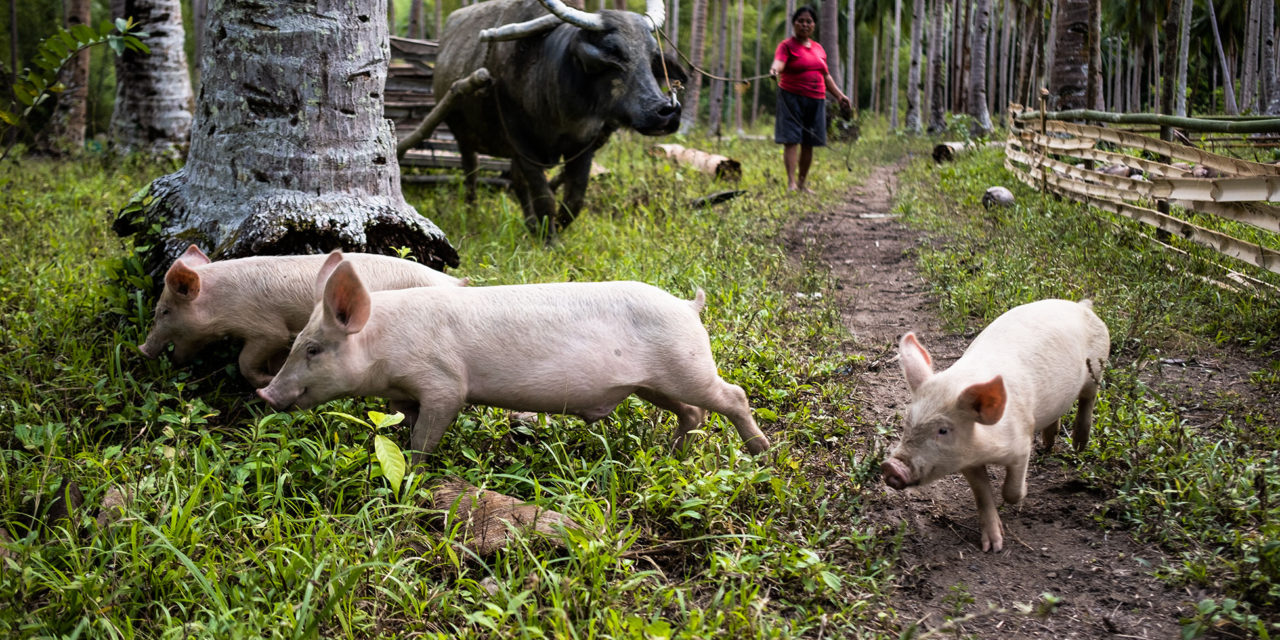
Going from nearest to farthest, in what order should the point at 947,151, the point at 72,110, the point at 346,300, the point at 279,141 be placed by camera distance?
1. the point at 346,300
2. the point at 279,141
3. the point at 72,110
4. the point at 947,151

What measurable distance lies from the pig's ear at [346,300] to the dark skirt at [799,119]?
25.8 ft

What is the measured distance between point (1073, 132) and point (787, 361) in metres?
5.58

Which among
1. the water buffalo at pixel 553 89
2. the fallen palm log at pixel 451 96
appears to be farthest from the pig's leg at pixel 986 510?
the fallen palm log at pixel 451 96

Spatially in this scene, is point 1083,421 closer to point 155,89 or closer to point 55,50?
point 55,50

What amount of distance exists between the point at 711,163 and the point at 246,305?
27.8 ft

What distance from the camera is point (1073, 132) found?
28.6 ft

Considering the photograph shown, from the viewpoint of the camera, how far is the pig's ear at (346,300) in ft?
10.3

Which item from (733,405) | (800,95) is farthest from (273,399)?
(800,95)

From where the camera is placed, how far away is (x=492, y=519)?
3.04 meters

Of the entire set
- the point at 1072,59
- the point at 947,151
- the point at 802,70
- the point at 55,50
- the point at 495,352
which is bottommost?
the point at 495,352

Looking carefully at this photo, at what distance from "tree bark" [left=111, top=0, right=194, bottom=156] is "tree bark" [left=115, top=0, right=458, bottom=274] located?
22.3 feet

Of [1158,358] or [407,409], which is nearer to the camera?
[407,409]

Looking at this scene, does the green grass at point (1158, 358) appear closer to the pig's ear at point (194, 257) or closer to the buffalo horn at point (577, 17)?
the buffalo horn at point (577, 17)

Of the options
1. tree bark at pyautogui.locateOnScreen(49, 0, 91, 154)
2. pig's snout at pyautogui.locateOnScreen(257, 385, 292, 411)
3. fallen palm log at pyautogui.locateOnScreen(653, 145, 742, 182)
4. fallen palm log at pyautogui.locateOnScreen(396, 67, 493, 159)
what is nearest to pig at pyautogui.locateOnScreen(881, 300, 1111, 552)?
pig's snout at pyautogui.locateOnScreen(257, 385, 292, 411)
